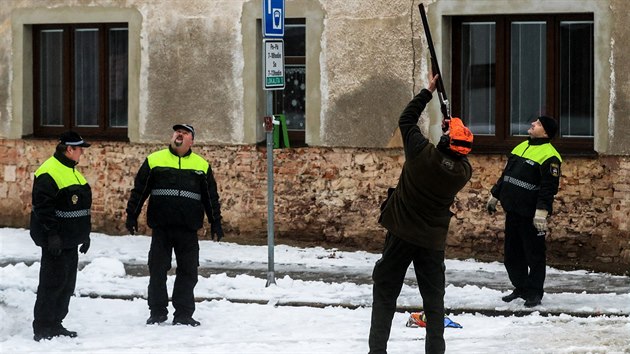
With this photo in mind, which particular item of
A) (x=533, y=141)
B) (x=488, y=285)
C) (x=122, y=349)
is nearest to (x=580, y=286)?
(x=488, y=285)

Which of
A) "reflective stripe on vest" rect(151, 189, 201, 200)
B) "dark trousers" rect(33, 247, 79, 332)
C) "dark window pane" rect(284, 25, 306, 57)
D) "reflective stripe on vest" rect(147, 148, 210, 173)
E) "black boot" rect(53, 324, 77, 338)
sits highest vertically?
"dark window pane" rect(284, 25, 306, 57)

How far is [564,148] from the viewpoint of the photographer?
53.0 feet

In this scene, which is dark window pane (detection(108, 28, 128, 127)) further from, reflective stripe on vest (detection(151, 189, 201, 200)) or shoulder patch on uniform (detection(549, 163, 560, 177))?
shoulder patch on uniform (detection(549, 163, 560, 177))

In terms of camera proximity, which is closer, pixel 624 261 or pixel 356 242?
pixel 624 261

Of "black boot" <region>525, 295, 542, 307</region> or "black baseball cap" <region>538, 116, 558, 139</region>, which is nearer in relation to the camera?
"black boot" <region>525, 295, 542, 307</region>

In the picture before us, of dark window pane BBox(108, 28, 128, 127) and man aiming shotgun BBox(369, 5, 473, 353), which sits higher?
dark window pane BBox(108, 28, 128, 127)

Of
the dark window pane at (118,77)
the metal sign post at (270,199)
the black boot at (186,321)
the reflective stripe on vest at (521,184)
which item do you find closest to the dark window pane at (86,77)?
the dark window pane at (118,77)

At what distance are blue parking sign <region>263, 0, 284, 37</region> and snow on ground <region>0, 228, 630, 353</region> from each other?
2609 millimetres

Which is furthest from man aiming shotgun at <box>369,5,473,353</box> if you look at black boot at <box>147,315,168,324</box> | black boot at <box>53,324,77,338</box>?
black boot at <box>53,324,77,338</box>

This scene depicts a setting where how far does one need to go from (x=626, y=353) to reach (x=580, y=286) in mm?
3735

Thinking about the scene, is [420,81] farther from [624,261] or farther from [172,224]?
[172,224]

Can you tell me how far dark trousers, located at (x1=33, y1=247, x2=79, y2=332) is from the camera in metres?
11.6

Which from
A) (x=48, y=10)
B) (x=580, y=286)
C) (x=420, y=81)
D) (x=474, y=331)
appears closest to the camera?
(x=474, y=331)

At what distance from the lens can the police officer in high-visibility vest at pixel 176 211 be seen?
12250mm
